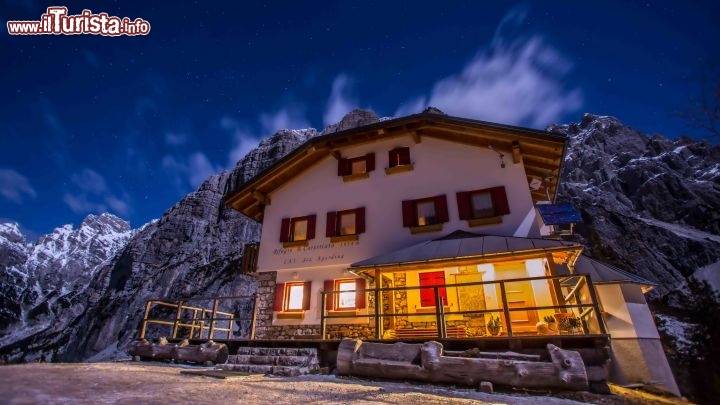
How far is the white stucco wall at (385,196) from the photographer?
13.3 m

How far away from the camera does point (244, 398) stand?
4.80 m

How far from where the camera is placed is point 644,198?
57.2m

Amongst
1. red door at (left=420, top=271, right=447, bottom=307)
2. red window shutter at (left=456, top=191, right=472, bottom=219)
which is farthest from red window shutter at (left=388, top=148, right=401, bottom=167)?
red door at (left=420, top=271, right=447, bottom=307)

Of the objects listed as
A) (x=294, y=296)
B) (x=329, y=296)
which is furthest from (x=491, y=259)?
(x=294, y=296)

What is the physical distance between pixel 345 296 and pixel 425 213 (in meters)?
4.65

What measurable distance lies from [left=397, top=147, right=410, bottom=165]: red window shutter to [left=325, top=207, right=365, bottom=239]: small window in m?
2.79

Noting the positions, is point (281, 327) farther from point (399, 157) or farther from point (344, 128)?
point (344, 128)

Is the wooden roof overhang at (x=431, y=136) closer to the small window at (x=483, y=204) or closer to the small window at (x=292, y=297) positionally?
the small window at (x=483, y=204)

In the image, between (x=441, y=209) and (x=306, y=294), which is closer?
(x=441, y=209)

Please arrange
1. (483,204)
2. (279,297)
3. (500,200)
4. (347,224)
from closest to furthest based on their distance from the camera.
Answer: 1. (500,200)
2. (483,204)
3. (279,297)
4. (347,224)

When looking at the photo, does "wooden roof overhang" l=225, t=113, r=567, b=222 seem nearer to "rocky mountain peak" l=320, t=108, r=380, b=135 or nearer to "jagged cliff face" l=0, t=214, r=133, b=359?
"rocky mountain peak" l=320, t=108, r=380, b=135

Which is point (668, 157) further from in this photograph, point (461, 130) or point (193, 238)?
point (193, 238)

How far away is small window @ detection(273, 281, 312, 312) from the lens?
548 inches

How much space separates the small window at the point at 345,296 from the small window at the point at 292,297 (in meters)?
0.90
